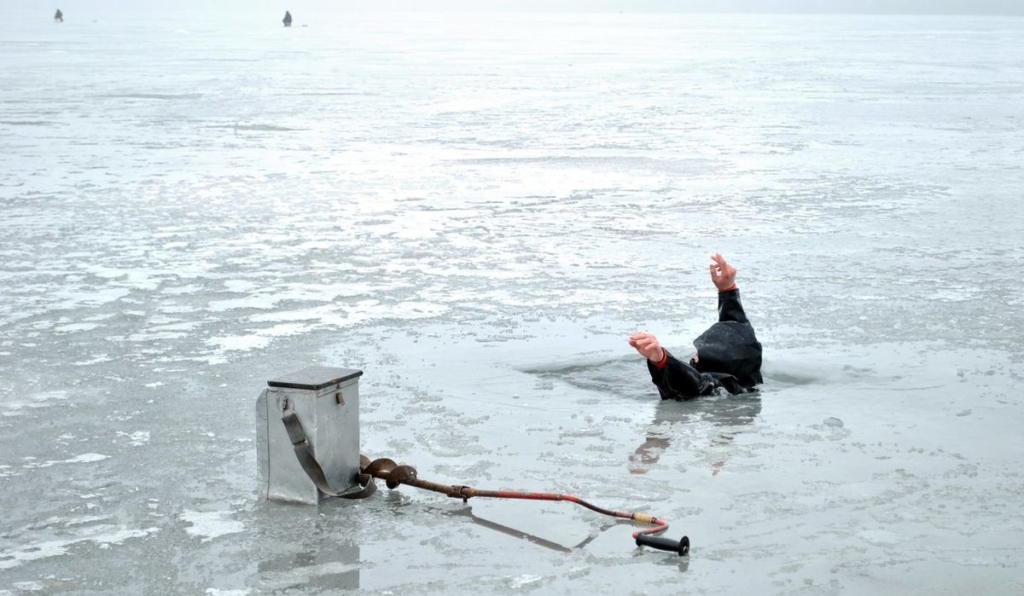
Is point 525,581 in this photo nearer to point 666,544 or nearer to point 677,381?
point 666,544

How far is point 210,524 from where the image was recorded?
4812 mm

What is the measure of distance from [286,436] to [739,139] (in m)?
15.5

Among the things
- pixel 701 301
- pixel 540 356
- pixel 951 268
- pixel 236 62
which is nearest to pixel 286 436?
pixel 540 356

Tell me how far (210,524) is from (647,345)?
208cm

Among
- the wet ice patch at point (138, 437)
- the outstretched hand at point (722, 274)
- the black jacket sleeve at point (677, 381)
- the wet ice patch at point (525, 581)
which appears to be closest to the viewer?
the wet ice patch at point (525, 581)

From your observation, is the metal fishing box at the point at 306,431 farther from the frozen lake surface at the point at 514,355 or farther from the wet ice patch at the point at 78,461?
the wet ice patch at the point at 78,461

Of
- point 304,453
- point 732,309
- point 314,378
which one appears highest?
point 314,378

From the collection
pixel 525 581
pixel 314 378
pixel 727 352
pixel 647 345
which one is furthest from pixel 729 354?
pixel 525 581

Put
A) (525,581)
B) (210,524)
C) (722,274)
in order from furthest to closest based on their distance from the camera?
(722,274)
(210,524)
(525,581)

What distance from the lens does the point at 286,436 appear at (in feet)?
16.3

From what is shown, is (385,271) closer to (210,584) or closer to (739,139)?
(210,584)

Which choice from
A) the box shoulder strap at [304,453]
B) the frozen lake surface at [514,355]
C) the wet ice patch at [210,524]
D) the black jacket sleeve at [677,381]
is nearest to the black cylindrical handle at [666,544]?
the frozen lake surface at [514,355]

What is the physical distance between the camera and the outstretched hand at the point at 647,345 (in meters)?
5.88

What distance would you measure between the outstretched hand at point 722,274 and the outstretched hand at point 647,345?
0.68 metres
